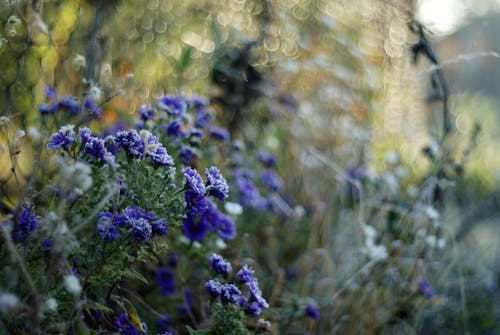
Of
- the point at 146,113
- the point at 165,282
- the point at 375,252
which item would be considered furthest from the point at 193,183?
the point at 375,252

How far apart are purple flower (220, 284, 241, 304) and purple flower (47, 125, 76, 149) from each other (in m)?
0.38

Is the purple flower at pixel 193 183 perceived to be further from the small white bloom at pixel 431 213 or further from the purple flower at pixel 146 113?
the small white bloom at pixel 431 213

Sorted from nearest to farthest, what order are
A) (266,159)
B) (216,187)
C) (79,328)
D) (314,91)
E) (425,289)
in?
(79,328), (216,187), (425,289), (266,159), (314,91)

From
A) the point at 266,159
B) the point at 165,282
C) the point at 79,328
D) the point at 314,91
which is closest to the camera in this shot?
the point at 79,328

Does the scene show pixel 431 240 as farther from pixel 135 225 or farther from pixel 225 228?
pixel 135 225

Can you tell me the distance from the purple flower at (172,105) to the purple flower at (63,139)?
0.34 metres

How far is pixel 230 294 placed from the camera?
911 millimetres

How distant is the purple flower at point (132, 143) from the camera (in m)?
0.89

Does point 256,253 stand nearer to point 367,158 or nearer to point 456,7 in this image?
point 367,158

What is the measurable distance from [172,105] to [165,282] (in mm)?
461

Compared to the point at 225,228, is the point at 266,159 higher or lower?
lower

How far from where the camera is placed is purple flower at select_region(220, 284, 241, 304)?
0.91 meters

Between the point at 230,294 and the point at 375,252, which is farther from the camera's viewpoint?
the point at 375,252

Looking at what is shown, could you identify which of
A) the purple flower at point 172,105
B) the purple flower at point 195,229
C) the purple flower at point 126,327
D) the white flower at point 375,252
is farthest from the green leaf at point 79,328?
the white flower at point 375,252
